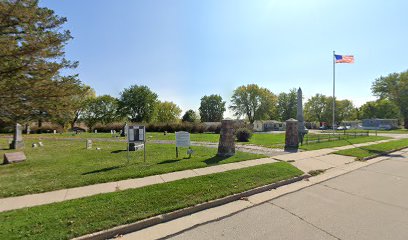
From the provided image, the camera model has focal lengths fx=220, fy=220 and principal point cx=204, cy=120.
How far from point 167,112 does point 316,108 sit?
58455 mm

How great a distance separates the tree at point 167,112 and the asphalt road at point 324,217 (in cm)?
7513

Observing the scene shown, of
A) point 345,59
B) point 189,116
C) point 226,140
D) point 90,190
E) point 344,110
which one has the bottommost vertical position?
point 90,190

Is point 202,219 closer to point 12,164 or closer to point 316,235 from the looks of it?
point 316,235

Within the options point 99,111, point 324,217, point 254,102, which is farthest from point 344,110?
point 324,217

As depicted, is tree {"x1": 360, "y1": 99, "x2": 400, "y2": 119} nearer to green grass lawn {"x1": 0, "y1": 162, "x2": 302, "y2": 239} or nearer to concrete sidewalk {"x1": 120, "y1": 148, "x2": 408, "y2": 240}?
concrete sidewalk {"x1": 120, "y1": 148, "x2": 408, "y2": 240}

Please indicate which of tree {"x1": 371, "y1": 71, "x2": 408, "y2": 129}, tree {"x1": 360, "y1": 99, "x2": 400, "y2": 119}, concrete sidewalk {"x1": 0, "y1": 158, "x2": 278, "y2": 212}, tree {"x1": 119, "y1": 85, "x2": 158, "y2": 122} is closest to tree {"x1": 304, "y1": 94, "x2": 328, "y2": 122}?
tree {"x1": 360, "y1": 99, "x2": 400, "y2": 119}

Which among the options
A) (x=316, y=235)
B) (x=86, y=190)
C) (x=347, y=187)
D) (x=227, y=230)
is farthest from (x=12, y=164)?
(x=347, y=187)

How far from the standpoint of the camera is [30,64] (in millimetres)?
8289

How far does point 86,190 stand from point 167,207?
260 cm

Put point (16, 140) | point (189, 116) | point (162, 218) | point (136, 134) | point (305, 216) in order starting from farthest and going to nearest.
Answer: point (189, 116) < point (16, 140) < point (136, 134) < point (305, 216) < point (162, 218)

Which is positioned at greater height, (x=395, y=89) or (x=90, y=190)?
(x=395, y=89)

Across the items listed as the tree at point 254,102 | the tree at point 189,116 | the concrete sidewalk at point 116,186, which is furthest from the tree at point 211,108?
the concrete sidewalk at point 116,186

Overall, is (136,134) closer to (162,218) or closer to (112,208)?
(112,208)

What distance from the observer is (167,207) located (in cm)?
489
